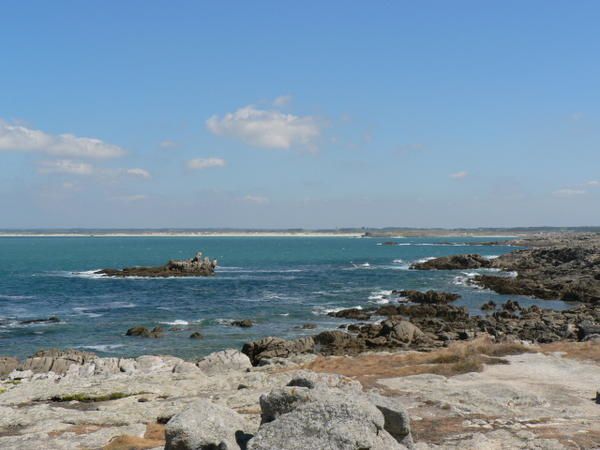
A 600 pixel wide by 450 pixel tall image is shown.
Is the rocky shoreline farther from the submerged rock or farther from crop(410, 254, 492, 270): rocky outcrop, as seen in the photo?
crop(410, 254, 492, 270): rocky outcrop

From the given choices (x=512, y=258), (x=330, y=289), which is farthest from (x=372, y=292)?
(x=512, y=258)

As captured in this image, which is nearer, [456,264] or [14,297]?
[14,297]

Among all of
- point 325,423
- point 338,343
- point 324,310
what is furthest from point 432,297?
point 325,423

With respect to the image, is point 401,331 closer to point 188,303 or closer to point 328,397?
point 188,303

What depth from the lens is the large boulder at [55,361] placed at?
32031 millimetres

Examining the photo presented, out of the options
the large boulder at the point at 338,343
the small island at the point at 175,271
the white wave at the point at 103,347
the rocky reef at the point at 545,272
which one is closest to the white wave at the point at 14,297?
the small island at the point at 175,271

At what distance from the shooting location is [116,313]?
54.5m

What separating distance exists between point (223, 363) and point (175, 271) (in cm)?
6805

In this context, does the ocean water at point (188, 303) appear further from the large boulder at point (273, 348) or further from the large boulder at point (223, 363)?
the large boulder at point (223, 363)

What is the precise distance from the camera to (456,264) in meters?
106

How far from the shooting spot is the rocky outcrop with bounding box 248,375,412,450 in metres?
10.4

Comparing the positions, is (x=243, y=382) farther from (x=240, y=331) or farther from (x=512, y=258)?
(x=512, y=258)

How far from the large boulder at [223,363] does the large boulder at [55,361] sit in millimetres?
7702

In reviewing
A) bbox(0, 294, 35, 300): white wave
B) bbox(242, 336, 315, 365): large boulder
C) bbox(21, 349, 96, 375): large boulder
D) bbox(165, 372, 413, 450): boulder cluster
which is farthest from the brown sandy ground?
bbox(0, 294, 35, 300): white wave
